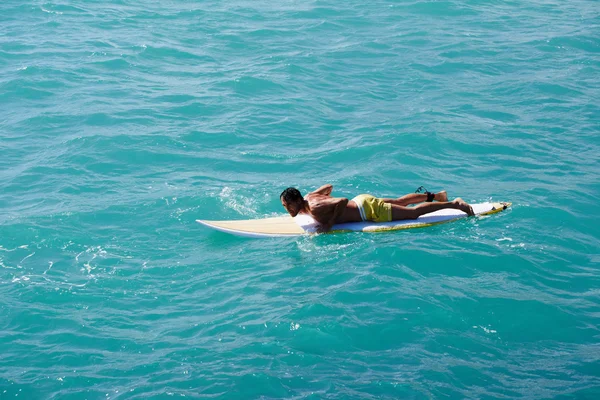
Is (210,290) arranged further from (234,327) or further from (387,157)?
(387,157)

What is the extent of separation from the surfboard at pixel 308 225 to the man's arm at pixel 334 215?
4.2 inches

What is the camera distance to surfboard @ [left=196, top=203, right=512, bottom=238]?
33.9ft

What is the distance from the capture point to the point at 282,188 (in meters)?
12.0

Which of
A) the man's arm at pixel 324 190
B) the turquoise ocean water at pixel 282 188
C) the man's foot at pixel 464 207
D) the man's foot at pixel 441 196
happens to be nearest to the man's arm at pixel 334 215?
the turquoise ocean water at pixel 282 188

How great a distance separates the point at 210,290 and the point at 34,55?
38.1ft

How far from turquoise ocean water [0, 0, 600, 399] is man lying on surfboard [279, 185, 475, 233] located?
0.36 metres

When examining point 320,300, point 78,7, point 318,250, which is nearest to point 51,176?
point 318,250

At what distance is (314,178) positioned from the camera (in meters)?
12.4

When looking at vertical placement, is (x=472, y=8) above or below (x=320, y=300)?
above

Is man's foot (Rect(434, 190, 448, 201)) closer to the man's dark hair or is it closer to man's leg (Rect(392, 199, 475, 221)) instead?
man's leg (Rect(392, 199, 475, 221))

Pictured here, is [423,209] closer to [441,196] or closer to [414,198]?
[414,198]

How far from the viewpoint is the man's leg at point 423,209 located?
10469 millimetres

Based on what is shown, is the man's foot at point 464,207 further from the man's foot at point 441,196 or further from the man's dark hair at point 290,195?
Answer: the man's dark hair at point 290,195

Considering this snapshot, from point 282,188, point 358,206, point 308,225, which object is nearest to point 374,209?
point 358,206
